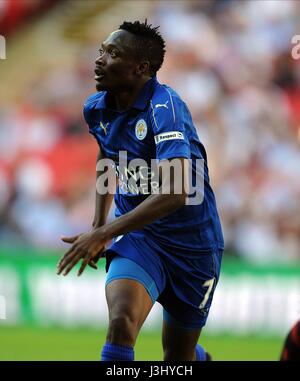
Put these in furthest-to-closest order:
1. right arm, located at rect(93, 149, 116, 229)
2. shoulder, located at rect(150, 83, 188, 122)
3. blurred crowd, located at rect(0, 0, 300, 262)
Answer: blurred crowd, located at rect(0, 0, 300, 262)
right arm, located at rect(93, 149, 116, 229)
shoulder, located at rect(150, 83, 188, 122)

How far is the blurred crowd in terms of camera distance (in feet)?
34.7

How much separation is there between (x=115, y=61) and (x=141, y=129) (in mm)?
388

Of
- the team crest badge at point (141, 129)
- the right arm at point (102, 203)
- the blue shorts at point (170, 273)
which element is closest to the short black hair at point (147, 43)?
the team crest badge at point (141, 129)

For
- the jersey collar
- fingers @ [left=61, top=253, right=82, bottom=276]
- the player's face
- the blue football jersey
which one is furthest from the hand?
the player's face

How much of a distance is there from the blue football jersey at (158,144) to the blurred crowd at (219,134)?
570 cm

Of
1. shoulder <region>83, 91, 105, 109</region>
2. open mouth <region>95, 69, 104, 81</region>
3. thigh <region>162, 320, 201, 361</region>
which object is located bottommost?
thigh <region>162, 320, 201, 361</region>

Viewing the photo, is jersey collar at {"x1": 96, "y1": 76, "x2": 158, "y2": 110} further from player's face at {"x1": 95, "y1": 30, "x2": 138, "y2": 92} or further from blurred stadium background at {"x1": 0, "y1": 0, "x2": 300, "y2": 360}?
blurred stadium background at {"x1": 0, "y1": 0, "x2": 300, "y2": 360}

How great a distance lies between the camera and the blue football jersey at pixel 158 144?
4391 mm

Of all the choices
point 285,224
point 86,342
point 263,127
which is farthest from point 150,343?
point 263,127

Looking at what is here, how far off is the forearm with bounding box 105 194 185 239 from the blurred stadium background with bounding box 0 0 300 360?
17.0ft

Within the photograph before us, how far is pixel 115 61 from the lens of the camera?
4.53 m

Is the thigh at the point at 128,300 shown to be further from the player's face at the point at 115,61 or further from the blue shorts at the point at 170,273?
the player's face at the point at 115,61

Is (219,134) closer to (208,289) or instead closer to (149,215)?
(208,289)

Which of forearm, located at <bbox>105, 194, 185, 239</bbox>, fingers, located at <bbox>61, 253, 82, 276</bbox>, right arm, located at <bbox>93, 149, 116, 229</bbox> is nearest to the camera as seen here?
fingers, located at <bbox>61, 253, 82, 276</bbox>
